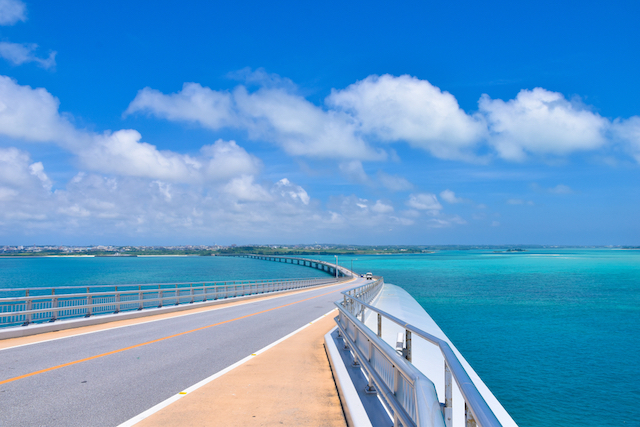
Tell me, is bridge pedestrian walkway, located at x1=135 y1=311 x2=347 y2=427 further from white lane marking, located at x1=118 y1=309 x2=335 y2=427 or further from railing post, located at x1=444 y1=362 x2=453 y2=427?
railing post, located at x1=444 y1=362 x2=453 y2=427

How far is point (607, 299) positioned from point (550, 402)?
51064 mm

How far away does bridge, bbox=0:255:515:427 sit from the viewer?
4.95m

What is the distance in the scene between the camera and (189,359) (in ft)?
33.6

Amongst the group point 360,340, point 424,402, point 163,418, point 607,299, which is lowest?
point 607,299

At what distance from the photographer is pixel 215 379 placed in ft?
27.6

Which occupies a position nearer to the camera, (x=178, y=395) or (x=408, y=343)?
(x=408, y=343)

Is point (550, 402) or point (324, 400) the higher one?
point (324, 400)

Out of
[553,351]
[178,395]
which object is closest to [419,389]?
[178,395]

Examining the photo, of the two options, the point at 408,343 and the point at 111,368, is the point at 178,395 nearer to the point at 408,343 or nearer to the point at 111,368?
the point at 111,368

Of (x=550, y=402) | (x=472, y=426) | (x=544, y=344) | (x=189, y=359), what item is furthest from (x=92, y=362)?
(x=544, y=344)

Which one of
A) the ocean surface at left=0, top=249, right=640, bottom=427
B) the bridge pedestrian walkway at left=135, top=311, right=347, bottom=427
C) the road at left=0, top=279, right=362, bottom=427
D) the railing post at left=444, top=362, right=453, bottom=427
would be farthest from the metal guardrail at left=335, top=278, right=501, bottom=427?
the ocean surface at left=0, top=249, right=640, bottom=427

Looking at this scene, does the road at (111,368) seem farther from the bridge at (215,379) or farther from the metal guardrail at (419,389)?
the metal guardrail at (419,389)

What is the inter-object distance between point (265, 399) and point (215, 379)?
5.55 ft

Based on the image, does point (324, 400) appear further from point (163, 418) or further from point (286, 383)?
point (163, 418)
